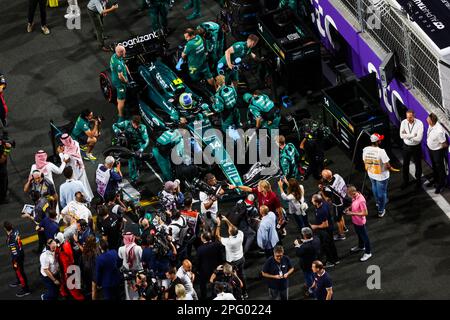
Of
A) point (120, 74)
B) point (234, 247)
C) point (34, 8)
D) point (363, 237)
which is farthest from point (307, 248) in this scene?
point (34, 8)

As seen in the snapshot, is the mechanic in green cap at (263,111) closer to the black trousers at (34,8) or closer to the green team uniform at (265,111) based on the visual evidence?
the green team uniform at (265,111)

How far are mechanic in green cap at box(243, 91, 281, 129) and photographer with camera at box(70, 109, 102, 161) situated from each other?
10.4ft

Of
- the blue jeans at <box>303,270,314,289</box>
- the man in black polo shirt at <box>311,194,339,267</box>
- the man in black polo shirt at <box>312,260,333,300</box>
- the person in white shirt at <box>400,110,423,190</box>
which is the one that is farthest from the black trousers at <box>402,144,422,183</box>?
the man in black polo shirt at <box>312,260,333,300</box>

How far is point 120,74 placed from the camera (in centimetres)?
2984

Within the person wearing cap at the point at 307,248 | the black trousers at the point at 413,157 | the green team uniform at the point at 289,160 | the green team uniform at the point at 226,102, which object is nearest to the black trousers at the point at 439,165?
the black trousers at the point at 413,157

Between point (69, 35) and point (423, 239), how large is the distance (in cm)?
1065

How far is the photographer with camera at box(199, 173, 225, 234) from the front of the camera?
26.3 metres

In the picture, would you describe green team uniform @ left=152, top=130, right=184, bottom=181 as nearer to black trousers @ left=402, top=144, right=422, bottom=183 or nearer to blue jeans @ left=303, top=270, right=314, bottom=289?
blue jeans @ left=303, top=270, right=314, bottom=289

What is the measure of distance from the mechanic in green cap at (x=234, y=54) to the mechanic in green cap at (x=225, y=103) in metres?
1.15

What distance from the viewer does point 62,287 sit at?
2614 cm

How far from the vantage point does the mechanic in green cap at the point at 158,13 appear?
1266 inches

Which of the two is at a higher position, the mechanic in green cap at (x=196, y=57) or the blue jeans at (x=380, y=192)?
the mechanic in green cap at (x=196, y=57)

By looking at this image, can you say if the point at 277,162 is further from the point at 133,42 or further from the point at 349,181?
the point at 133,42
